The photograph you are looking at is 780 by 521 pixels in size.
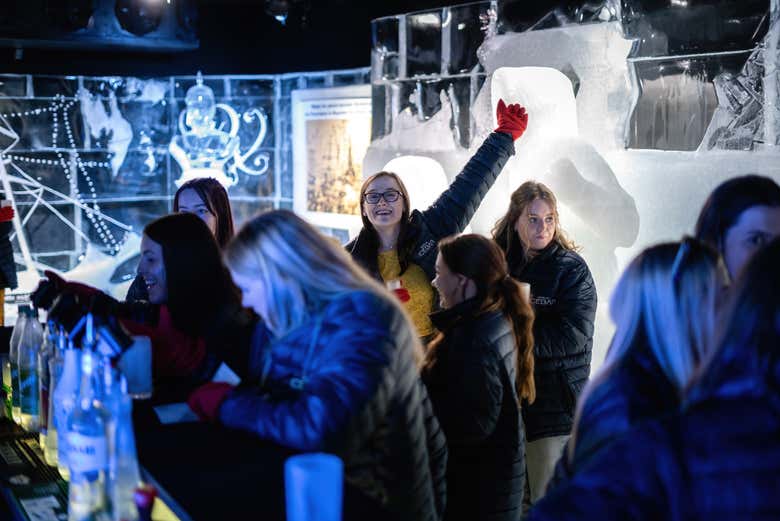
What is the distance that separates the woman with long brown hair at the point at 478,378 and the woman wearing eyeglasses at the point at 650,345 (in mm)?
923

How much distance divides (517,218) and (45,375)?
194 centimetres

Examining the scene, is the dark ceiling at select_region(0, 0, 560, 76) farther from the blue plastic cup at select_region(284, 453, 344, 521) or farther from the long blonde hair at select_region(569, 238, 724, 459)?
the blue plastic cup at select_region(284, 453, 344, 521)

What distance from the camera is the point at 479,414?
2.21m

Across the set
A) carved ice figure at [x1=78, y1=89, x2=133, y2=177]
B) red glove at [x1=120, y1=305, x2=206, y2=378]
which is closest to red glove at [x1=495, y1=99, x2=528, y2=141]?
red glove at [x1=120, y1=305, x2=206, y2=378]

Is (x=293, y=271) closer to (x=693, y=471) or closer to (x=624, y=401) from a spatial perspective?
(x=624, y=401)

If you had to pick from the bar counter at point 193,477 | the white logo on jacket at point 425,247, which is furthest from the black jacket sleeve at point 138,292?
the bar counter at point 193,477

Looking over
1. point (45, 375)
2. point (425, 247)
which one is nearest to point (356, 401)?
point (45, 375)

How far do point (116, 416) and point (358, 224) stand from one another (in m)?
4.15

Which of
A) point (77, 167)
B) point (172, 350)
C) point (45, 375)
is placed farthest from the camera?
point (77, 167)

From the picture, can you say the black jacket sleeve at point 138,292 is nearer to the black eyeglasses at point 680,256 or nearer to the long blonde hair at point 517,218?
the long blonde hair at point 517,218

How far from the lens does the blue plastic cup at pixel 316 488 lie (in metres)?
1.18

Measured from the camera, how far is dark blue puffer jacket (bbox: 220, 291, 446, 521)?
1.62 metres

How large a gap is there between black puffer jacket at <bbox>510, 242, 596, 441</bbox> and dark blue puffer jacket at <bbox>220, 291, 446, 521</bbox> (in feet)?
4.50

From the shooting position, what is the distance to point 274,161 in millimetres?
6375
